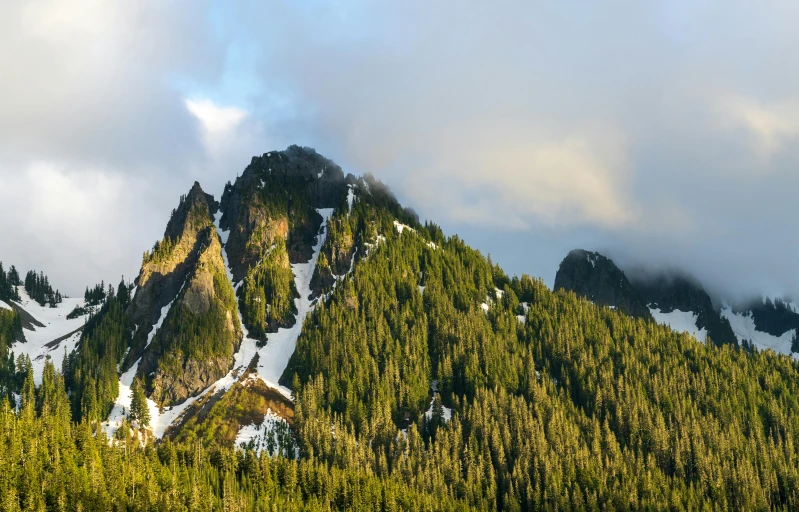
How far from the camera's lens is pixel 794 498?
646ft

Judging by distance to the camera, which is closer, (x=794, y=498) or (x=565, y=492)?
(x=565, y=492)

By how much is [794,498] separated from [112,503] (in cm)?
18422

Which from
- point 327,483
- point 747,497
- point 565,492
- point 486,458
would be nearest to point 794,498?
point 747,497

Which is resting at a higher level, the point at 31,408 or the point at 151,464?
the point at 31,408

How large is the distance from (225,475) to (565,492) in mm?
89248

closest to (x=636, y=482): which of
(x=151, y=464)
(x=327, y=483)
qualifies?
(x=327, y=483)

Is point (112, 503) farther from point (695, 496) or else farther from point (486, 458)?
point (695, 496)

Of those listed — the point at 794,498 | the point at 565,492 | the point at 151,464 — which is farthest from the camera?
the point at 794,498

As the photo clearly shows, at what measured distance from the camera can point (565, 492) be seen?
181250 millimetres

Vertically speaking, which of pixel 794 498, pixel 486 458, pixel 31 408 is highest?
pixel 31 408

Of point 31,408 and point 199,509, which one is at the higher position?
point 31,408

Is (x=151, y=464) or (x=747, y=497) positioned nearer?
(x=151, y=464)

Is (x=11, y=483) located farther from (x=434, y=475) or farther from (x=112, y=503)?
(x=434, y=475)

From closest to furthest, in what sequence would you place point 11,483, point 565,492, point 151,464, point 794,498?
point 11,483, point 151,464, point 565,492, point 794,498
